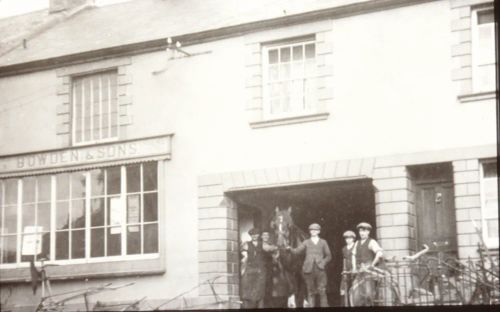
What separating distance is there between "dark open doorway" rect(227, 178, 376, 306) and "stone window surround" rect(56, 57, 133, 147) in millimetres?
980

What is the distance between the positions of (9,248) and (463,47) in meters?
3.16

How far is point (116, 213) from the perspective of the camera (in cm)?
575

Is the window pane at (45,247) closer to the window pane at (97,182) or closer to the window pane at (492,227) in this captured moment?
the window pane at (97,182)

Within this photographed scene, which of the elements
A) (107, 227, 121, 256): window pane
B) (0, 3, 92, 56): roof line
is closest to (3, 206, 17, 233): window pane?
(107, 227, 121, 256): window pane

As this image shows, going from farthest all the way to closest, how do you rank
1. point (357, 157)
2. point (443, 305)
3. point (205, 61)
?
point (205, 61)
point (357, 157)
point (443, 305)

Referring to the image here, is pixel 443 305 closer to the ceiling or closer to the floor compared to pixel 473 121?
closer to the floor

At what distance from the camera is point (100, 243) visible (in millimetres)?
5758

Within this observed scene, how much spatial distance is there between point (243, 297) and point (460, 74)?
1.84 meters

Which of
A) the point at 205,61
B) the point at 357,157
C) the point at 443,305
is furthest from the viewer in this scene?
the point at 205,61

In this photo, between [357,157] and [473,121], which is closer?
[473,121]

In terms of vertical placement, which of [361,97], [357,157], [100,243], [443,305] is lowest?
[443,305]

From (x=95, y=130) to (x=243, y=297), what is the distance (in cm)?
150

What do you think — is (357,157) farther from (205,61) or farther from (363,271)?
(205,61)

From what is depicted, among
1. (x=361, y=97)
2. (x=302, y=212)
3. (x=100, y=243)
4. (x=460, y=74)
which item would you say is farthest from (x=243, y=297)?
(x=460, y=74)
